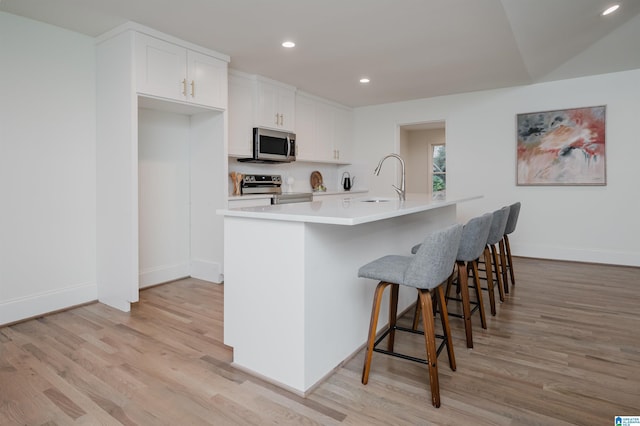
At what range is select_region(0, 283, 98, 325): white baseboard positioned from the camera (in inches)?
114

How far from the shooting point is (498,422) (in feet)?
5.45

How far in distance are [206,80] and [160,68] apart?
50 cm

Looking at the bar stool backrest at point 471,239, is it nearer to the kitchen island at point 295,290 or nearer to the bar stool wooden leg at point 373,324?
the kitchen island at point 295,290

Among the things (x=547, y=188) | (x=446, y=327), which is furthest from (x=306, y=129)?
(x=446, y=327)

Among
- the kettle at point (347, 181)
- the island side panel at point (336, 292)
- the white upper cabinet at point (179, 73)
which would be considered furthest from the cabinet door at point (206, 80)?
the kettle at point (347, 181)

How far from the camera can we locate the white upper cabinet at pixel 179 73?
3.18m

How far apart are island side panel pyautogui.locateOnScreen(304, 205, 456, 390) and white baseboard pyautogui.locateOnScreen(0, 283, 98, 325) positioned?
8.20 ft

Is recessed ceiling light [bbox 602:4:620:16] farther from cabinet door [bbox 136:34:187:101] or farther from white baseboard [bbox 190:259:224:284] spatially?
white baseboard [bbox 190:259:224:284]

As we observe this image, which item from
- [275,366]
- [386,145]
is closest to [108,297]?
[275,366]

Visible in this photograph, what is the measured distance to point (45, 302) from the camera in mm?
3111

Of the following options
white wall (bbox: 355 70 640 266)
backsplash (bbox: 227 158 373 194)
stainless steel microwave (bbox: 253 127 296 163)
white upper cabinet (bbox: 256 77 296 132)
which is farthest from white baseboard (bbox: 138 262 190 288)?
white wall (bbox: 355 70 640 266)

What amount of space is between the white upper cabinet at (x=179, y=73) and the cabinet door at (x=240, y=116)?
1.66 feet

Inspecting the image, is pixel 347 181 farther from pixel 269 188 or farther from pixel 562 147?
pixel 562 147

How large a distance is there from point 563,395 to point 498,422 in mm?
478
